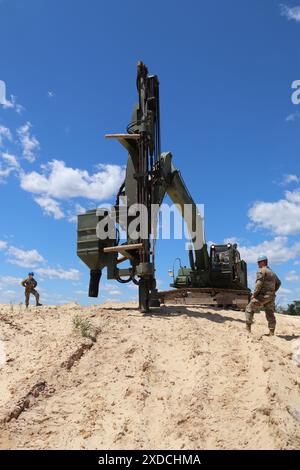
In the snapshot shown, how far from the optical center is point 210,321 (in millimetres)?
10156

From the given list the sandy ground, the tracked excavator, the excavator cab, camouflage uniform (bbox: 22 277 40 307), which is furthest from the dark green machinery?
the sandy ground

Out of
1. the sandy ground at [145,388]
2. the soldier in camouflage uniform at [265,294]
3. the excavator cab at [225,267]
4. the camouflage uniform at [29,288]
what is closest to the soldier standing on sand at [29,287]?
the camouflage uniform at [29,288]

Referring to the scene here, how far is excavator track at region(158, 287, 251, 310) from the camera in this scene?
48.7 ft

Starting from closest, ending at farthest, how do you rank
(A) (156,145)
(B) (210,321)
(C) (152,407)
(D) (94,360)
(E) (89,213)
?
(C) (152,407)
(D) (94,360)
(B) (210,321)
(E) (89,213)
(A) (156,145)

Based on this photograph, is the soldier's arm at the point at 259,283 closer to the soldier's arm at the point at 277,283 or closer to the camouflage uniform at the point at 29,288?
the soldier's arm at the point at 277,283

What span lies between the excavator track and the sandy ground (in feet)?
19.3

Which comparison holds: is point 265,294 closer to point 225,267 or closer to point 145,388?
point 145,388

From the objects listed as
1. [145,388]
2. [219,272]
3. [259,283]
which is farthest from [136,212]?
[145,388]

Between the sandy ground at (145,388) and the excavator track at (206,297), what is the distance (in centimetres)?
588

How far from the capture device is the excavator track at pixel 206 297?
584 inches

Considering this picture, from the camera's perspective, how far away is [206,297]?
49.5 feet
